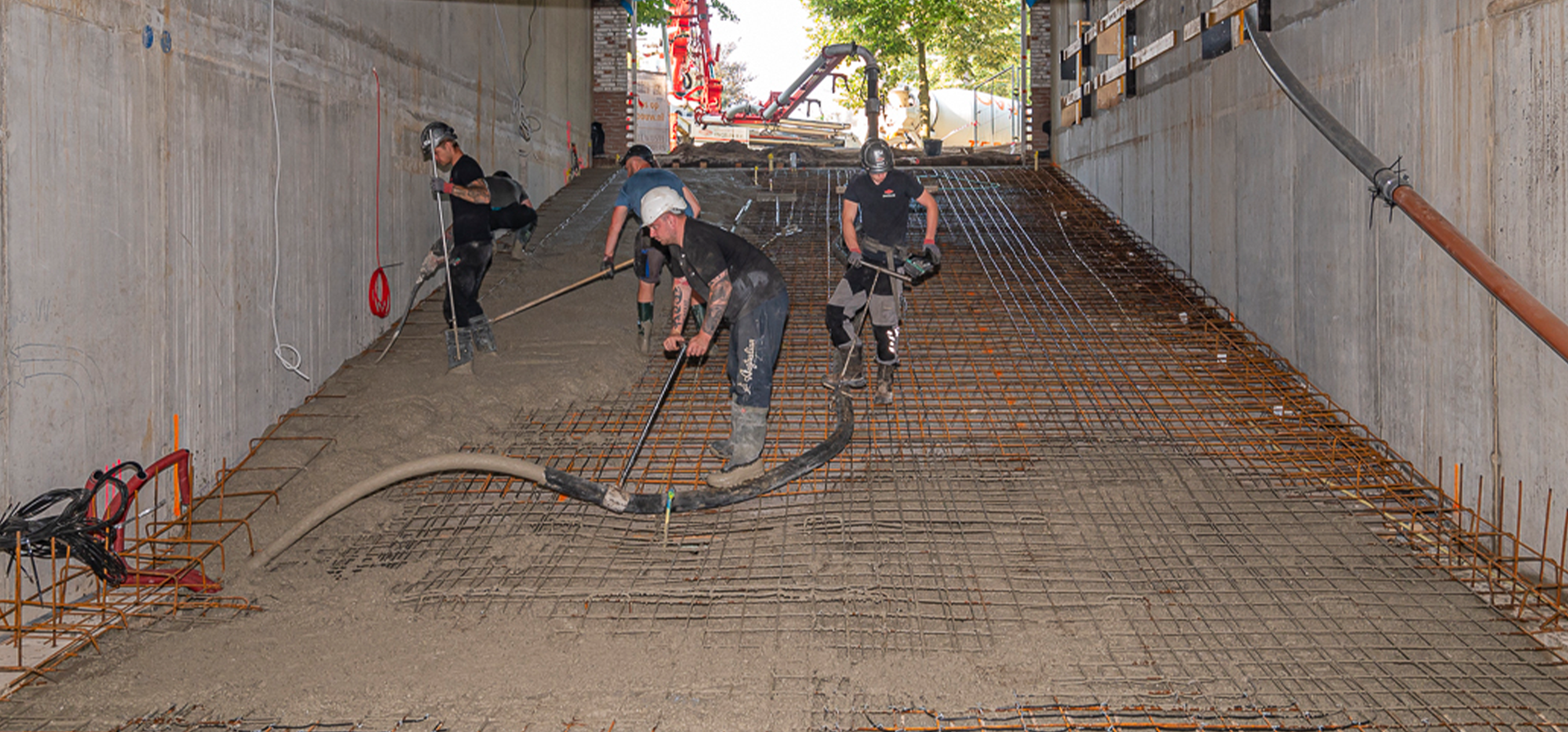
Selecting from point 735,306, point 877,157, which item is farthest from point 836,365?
point 735,306

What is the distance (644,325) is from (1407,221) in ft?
13.8

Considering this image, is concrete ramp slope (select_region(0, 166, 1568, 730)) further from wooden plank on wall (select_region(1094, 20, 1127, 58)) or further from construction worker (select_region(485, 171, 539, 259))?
wooden plank on wall (select_region(1094, 20, 1127, 58))

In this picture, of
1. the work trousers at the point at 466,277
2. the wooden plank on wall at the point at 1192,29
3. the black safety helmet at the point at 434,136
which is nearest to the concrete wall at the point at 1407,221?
the wooden plank on wall at the point at 1192,29

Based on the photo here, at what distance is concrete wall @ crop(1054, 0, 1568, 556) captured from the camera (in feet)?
11.4

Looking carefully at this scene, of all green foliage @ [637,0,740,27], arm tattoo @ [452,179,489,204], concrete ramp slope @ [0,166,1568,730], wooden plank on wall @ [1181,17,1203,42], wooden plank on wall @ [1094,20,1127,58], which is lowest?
concrete ramp slope @ [0,166,1568,730]

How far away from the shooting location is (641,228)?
5852 mm

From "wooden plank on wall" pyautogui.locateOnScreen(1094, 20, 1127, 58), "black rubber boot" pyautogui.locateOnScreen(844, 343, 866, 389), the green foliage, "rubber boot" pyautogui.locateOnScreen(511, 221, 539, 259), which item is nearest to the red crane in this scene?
the green foliage

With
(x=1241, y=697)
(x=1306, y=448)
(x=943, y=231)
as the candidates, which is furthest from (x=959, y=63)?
(x=1241, y=697)

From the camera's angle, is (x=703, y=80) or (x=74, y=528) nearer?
(x=74, y=528)

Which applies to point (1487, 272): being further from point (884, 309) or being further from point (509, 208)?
point (509, 208)

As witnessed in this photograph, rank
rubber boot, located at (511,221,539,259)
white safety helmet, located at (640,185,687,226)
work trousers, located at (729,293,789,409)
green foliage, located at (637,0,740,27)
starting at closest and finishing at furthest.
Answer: white safety helmet, located at (640,185,687,226) < work trousers, located at (729,293,789,409) < rubber boot, located at (511,221,539,259) < green foliage, located at (637,0,740,27)

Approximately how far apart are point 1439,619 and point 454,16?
7.89 meters

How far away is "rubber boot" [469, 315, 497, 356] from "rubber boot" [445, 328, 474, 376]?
6 centimetres

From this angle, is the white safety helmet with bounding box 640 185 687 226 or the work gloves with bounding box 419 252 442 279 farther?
the work gloves with bounding box 419 252 442 279
